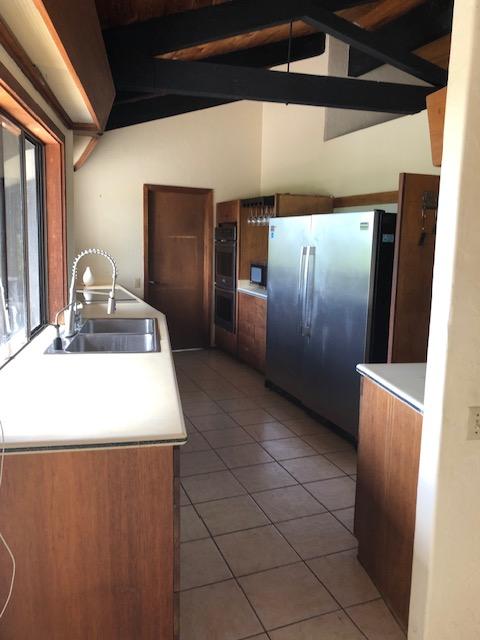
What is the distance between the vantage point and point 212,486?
118 inches

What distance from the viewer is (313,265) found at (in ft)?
13.1

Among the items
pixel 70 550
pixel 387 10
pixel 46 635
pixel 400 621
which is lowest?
pixel 400 621

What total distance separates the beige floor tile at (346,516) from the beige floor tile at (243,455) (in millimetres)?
730

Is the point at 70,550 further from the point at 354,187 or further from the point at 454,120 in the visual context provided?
the point at 354,187

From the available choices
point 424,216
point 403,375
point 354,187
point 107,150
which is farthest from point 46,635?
point 107,150

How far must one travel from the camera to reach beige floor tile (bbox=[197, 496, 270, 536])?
8.50 feet

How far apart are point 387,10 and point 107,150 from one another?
3329mm

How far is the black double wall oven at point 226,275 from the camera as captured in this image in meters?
5.99

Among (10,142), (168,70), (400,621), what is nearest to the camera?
(400,621)

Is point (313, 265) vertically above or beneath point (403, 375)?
above

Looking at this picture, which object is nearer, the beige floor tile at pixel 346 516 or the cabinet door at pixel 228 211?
the beige floor tile at pixel 346 516

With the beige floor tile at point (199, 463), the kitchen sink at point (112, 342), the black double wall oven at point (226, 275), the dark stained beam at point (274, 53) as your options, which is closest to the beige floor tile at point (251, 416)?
the beige floor tile at point (199, 463)

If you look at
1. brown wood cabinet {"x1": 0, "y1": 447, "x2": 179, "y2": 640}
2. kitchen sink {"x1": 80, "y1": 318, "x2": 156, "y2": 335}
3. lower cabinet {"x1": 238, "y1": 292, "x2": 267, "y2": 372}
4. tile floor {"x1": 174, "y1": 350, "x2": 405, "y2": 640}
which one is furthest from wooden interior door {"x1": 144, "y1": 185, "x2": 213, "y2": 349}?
brown wood cabinet {"x1": 0, "y1": 447, "x2": 179, "y2": 640}

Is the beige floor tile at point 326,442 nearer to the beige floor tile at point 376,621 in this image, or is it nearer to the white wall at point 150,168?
the beige floor tile at point 376,621
